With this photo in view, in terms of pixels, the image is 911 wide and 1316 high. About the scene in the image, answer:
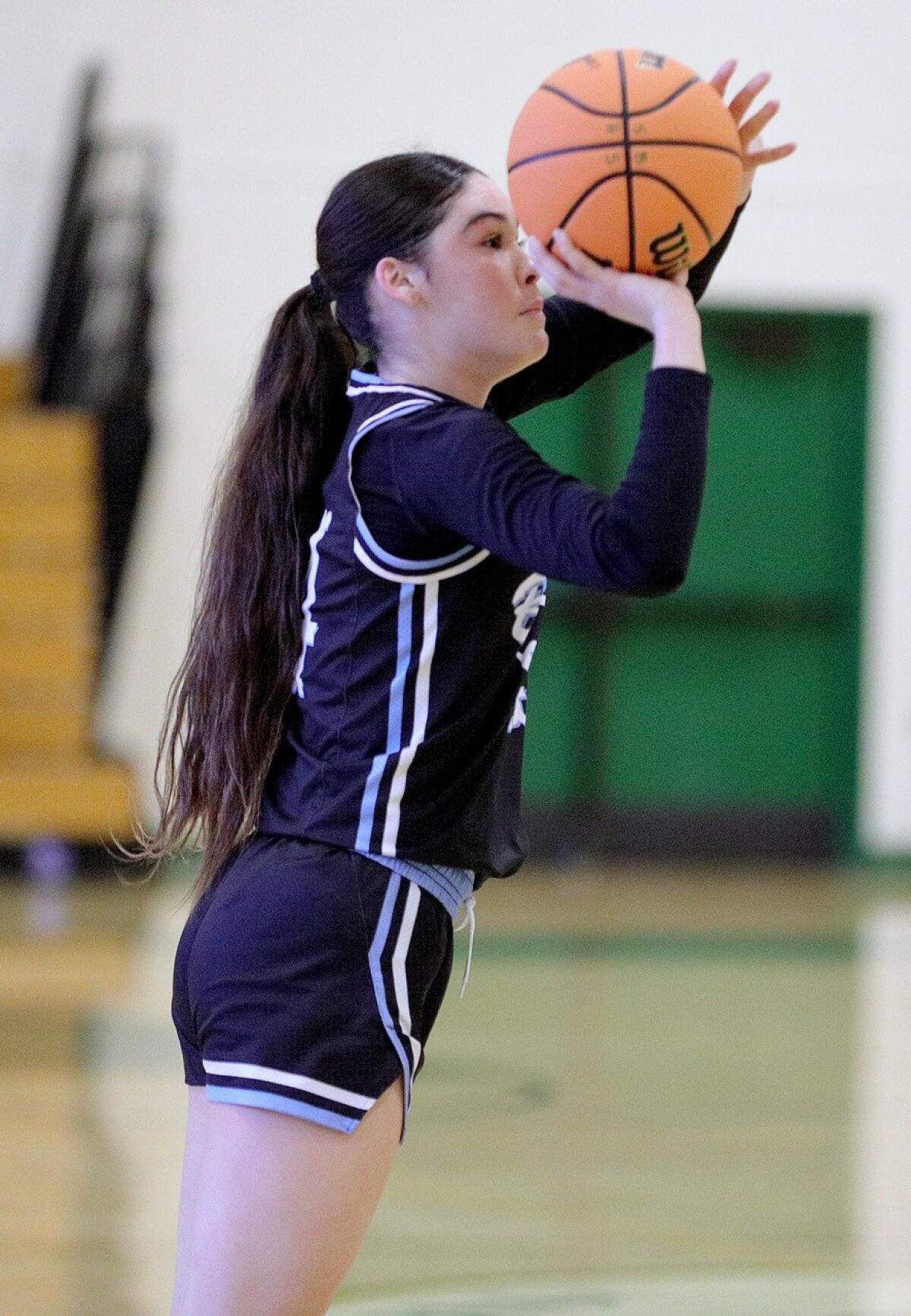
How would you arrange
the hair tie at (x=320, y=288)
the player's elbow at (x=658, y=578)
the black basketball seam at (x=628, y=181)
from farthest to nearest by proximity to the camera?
the hair tie at (x=320, y=288) → the black basketball seam at (x=628, y=181) → the player's elbow at (x=658, y=578)

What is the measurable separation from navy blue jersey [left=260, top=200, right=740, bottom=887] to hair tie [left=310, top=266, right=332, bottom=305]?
10cm

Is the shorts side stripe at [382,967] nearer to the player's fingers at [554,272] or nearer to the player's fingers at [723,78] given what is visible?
the player's fingers at [554,272]

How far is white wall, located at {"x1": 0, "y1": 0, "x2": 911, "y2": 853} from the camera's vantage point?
25.9 ft

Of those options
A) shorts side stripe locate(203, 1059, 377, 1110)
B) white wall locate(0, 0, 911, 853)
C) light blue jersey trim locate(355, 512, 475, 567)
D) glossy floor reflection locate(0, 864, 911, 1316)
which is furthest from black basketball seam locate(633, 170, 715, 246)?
white wall locate(0, 0, 911, 853)

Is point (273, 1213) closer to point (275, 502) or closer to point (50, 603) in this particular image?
point (275, 502)

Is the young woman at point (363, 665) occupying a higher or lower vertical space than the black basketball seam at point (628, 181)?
lower

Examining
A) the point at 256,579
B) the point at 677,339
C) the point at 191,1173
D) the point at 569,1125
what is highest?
the point at 677,339

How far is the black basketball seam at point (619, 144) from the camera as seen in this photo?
171 cm

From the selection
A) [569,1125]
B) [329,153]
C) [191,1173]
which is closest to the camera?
[191,1173]

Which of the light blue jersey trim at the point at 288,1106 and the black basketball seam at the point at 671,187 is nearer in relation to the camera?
the light blue jersey trim at the point at 288,1106

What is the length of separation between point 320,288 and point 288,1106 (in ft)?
2.43

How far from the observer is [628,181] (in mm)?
1686

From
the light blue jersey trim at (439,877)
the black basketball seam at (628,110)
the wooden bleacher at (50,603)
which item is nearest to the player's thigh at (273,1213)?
the light blue jersey trim at (439,877)

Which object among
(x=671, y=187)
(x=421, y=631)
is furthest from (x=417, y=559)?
(x=671, y=187)
